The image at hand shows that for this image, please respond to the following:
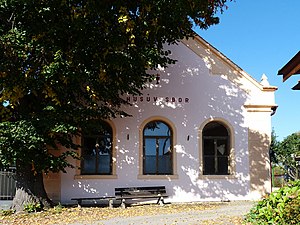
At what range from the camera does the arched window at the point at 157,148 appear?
16.0 meters

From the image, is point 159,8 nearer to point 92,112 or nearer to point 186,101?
point 92,112

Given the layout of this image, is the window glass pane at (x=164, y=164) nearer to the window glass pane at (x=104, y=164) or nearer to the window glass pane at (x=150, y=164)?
the window glass pane at (x=150, y=164)

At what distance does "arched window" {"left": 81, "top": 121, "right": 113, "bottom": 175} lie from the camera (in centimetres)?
1566

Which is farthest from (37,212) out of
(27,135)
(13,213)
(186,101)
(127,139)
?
(186,101)

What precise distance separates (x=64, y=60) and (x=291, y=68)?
7218 millimetres

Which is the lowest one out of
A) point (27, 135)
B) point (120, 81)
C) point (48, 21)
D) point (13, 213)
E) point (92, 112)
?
point (13, 213)

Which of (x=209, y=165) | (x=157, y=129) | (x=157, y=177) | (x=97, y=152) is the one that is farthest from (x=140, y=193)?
(x=209, y=165)

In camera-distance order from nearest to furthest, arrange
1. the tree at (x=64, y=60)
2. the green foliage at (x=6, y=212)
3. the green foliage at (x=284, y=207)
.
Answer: the green foliage at (x=284, y=207) < the tree at (x=64, y=60) < the green foliage at (x=6, y=212)

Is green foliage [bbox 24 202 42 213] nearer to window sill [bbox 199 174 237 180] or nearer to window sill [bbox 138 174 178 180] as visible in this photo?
window sill [bbox 138 174 178 180]

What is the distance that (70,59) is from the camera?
37.8ft

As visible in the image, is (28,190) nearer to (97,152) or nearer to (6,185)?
(97,152)

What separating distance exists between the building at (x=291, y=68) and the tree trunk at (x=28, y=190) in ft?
30.0

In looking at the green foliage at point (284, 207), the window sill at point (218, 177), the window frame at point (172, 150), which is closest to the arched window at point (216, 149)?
the window sill at point (218, 177)

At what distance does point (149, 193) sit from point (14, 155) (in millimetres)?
5522
